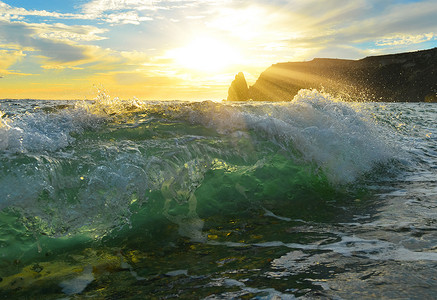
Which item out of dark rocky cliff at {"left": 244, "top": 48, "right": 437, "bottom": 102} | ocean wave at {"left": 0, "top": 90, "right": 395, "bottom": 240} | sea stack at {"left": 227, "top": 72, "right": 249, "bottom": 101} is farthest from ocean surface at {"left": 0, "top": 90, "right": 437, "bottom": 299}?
sea stack at {"left": 227, "top": 72, "right": 249, "bottom": 101}

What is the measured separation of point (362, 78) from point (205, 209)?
10817 cm

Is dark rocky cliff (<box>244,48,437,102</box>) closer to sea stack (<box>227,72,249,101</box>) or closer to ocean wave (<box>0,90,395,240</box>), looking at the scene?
sea stack (<box>227,72,249,101</box>)

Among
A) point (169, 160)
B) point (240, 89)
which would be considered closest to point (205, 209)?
point (169, 160)

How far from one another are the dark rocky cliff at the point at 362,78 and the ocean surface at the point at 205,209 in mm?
80010

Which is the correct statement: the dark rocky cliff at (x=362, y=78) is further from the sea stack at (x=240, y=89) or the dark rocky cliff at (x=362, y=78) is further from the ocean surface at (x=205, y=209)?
the ocean surface at (x=205, y=209)

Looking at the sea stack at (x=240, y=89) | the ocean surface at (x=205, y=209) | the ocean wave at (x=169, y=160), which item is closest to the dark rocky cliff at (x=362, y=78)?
the sea stack at (x=240, y=89)

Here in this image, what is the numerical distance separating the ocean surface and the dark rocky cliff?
80010 mm

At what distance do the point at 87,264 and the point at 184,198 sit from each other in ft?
5.51

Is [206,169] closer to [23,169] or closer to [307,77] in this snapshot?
[23,169]

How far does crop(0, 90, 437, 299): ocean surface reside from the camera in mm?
2484

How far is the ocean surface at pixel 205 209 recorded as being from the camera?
97.8 inches

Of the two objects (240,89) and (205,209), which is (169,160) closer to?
(205,209)

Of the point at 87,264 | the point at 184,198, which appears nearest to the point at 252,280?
the point at 87,264

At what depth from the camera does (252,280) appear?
2.40 meters
